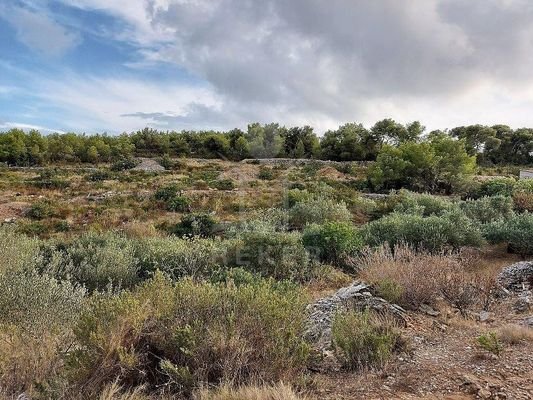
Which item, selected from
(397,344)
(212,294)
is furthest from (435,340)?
(212,294)

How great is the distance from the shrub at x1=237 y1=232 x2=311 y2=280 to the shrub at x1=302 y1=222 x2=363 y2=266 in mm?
510

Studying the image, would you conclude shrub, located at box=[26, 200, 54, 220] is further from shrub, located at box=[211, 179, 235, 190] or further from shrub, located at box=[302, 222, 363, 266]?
shrub, located at box=[302, 222, 363, 266]

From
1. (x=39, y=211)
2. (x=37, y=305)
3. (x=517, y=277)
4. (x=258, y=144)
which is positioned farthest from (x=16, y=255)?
(x=258, y=144)

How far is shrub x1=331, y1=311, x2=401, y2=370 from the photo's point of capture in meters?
3.48

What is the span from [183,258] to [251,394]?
435 centimetres

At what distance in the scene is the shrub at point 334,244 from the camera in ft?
26.7

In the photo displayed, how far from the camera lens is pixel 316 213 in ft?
41.0

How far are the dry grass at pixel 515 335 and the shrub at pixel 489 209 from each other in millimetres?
7686

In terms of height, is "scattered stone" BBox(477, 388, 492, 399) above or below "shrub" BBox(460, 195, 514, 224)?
below

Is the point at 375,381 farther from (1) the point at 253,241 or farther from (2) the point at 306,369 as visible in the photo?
(1) the point at 253,241

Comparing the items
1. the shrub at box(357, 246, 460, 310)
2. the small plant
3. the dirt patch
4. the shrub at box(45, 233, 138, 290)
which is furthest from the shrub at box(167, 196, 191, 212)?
the dirt patch

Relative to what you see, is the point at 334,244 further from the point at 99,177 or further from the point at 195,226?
the point at 99,177

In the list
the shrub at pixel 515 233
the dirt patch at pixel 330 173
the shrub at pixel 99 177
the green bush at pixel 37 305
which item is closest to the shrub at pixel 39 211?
the shrub at pixel 99 177

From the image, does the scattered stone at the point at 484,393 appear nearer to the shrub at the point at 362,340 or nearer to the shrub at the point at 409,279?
the shrub at the point at 362,340
